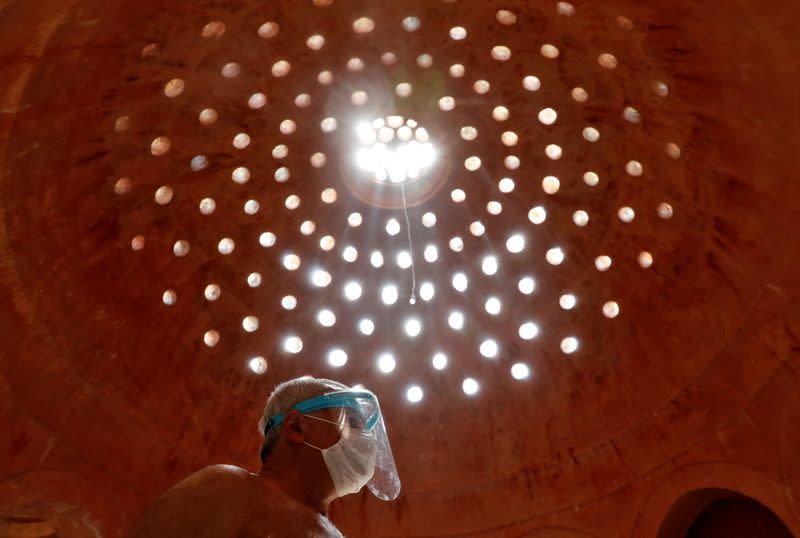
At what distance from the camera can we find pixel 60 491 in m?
5.65

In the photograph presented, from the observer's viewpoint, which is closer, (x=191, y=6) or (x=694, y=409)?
(x=191, y=6)

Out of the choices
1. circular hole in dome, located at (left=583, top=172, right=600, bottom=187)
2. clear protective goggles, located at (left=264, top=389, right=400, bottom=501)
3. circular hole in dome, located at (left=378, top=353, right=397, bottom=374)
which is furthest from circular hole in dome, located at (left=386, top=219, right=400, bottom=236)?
clear protective goggles, located at (left=264, top=389, right=400, bottom=501)

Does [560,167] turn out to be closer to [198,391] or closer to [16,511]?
[198,391]

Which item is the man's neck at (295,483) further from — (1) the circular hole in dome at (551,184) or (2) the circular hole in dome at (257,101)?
(1) the circular hole in dome at (551,184)

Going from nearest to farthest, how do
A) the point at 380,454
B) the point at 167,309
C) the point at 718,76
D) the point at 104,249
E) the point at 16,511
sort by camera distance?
1. the point at 380,454
2. the point at 718,76
3. the point at 16,511
4. the point at 104,249
5. the point at 167,309

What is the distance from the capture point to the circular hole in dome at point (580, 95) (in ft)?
19.9

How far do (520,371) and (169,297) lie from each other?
2.83 meters

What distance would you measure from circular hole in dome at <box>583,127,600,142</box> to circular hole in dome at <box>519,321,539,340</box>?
1.55 metres

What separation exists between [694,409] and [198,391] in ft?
12.1

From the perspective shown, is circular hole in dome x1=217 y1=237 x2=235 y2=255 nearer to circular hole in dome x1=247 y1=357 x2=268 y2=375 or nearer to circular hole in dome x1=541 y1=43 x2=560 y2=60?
circular hole in dome x1=247 y1=357 x2=268 y2=375

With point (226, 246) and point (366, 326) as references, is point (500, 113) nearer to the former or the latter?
point (366, 326)

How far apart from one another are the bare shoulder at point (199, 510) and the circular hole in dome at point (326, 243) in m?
3.66

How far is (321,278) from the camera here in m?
6.92

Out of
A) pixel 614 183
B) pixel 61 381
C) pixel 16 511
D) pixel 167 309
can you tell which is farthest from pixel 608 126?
pixel 16 511
